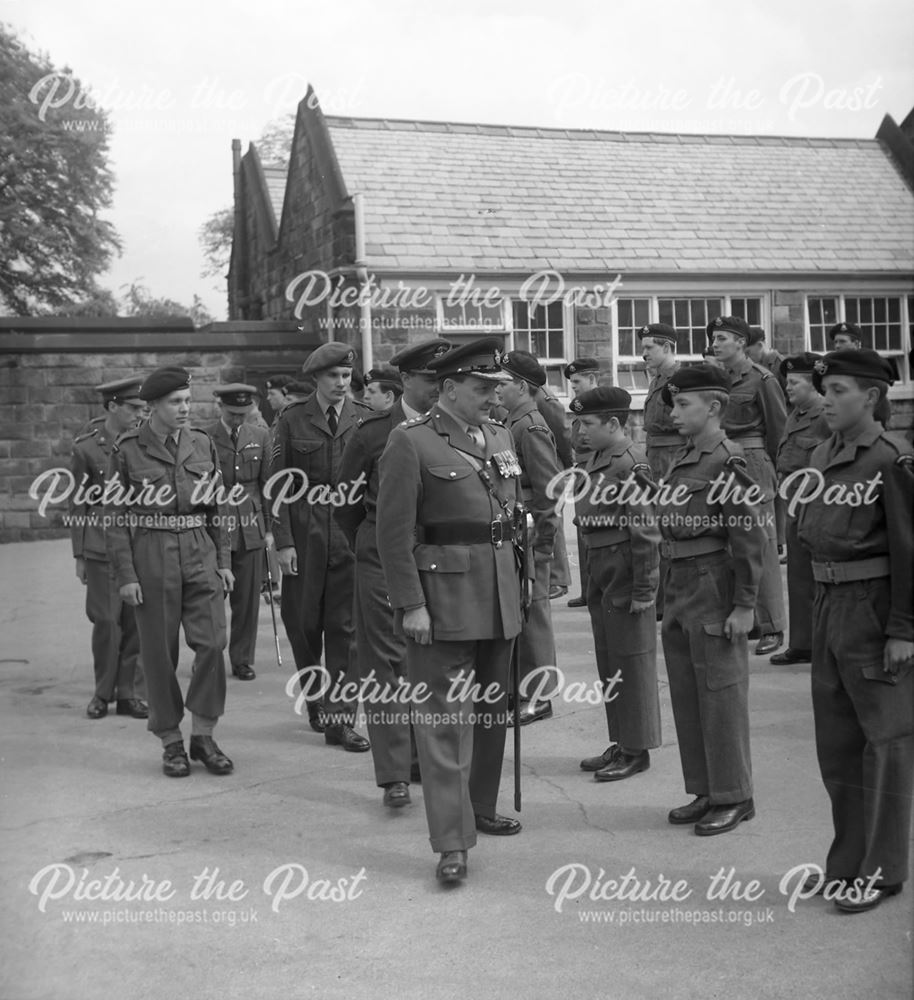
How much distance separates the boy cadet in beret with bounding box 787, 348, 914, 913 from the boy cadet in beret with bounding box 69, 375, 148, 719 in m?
4.87

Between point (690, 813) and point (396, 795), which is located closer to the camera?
point (690, 813)

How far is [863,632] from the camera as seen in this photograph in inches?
180

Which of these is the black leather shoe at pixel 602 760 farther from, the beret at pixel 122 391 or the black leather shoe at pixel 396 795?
the beret at pixel 122 391

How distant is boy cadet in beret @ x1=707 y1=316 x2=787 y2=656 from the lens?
29.7 feet

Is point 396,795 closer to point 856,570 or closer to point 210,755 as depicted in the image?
point 210,755

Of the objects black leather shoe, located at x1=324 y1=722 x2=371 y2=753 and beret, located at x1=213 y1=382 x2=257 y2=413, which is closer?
black leather shoe, located at x1=324 y1=722 x2=371 y2=753

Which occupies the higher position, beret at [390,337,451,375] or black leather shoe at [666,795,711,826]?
beret at [390,337,451,375]

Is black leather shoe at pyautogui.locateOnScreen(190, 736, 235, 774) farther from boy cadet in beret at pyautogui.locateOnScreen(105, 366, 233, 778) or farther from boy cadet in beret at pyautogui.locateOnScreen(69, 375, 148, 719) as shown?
boy cadet in beret at pyautogui.locateOnScreen(69, 375, 148, 719)

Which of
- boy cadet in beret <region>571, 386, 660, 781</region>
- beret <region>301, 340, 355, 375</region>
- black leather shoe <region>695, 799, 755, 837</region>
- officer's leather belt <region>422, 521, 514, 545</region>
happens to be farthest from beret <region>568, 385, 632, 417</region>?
black leather shoe <region>695, 799, 755, 837</region>

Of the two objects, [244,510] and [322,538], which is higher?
[244,510]

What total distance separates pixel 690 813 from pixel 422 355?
8.24 feet

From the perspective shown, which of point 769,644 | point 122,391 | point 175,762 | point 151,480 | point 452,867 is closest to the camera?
point 452,867

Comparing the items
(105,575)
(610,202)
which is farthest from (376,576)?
(610,202)

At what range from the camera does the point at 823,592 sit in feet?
15.7
